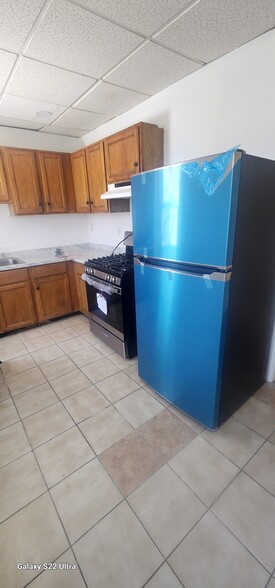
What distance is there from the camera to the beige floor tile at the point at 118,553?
1.04 m

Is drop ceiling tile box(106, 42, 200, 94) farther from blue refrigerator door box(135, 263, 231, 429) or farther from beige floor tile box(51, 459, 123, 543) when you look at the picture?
beige floor tile box(51, 459, 123, 543)

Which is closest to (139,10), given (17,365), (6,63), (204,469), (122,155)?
(6,63)

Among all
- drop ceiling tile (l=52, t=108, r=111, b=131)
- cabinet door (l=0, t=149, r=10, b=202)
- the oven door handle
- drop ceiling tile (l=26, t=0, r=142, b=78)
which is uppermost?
drop ceiling tile (l=52, t=108, r=111, b=131)

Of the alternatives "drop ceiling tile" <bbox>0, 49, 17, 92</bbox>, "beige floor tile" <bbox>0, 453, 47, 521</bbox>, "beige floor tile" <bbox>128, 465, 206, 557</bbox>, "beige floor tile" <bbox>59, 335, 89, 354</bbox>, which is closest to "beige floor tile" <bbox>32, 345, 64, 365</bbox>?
"beige floor tile" <bbox>59, 335, 89, 354</bbox>

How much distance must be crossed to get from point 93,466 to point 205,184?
168 cm

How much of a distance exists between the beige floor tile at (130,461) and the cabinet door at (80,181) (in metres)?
2.68

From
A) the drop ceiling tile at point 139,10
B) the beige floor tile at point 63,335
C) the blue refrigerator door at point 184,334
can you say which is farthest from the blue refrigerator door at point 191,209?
the beige floor tile at point 63,335

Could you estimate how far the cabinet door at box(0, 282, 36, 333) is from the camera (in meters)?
2.95

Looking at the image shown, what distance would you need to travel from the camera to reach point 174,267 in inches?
61.0

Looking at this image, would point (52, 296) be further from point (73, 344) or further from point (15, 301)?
point (73, 344)

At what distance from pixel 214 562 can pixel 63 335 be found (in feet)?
8.06

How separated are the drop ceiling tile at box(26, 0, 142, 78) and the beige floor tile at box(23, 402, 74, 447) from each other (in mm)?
2424

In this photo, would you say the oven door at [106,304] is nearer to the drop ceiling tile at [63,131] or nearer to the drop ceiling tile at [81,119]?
the drop ceiling tile at [81,119]

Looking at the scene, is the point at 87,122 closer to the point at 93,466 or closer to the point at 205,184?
the point at 205,184
